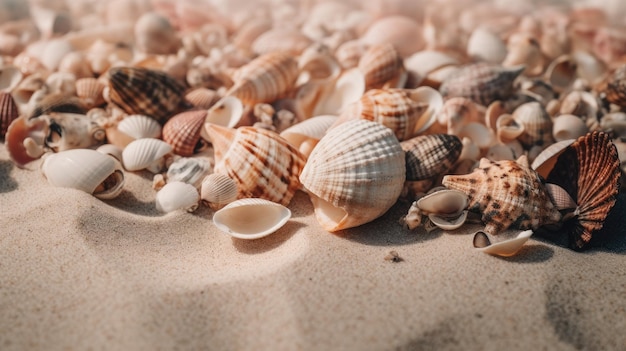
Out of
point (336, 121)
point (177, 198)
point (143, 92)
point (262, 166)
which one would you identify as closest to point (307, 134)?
point (336, 121)

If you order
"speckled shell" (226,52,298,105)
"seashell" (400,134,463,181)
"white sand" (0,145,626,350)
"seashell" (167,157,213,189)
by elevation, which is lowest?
"white sand" (0,145,626,350)

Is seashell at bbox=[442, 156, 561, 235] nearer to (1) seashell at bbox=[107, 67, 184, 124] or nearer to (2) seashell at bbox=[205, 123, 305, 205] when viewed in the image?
(2) seashell at bbox=[205, 123, 305, 205]

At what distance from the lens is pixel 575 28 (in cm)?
525

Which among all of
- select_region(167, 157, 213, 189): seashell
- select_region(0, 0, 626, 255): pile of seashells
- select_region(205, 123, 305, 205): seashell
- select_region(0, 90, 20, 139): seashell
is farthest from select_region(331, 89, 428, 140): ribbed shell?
select_region(0, 90, 20, 139): seashell

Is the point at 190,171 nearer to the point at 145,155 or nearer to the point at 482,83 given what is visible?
the point at 145,155

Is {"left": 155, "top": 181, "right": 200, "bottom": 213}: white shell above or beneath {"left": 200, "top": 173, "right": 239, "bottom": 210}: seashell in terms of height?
beneath

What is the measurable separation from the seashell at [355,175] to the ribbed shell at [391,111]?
14.0 inches

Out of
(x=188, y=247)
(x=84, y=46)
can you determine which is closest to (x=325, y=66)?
(x=188, y=247)

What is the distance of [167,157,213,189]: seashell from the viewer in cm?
267

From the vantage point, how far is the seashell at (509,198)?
2227mm

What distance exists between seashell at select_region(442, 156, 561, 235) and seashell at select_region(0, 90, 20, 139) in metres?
3.22

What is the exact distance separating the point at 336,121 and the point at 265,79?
77cm

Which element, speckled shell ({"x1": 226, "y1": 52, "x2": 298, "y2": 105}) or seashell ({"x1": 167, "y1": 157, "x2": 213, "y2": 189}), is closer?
seashell ({"x1": 167, "y1": 157, "x2": 213, "y2": 189})

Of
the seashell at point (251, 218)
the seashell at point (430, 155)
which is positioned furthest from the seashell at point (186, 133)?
the seashell at point (430, 155)
